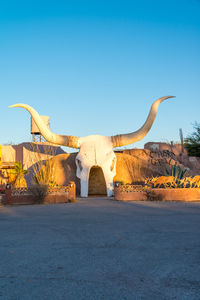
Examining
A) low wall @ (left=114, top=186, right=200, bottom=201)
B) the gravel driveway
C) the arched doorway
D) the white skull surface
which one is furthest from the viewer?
the arched doorway

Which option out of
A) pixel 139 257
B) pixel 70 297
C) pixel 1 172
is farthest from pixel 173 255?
pixel 1 172

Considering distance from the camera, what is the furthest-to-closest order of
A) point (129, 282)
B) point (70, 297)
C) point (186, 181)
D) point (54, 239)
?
point (186, 181)
point (54, 239)
point (129, 282)
point (70, 297)

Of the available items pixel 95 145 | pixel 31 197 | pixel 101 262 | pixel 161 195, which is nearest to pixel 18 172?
pixel 95 145

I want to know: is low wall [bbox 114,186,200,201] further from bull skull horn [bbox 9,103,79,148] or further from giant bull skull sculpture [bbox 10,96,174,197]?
bull skull horn [bbox 9,103,79,148]

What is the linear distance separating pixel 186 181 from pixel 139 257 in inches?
367

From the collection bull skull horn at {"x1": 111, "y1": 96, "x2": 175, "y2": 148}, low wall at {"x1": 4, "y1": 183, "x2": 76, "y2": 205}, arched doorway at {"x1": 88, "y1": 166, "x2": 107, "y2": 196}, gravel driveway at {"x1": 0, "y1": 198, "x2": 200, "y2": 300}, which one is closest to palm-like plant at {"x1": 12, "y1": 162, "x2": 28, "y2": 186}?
arched doorway at {"x1": 88, "y1": 166, "x2": 107, "y2": 196}

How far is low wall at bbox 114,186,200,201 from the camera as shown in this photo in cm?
1087

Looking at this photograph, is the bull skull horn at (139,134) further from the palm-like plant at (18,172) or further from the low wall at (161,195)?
the palm-like plant at (18,172)

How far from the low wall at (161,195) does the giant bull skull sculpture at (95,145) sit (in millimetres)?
1730

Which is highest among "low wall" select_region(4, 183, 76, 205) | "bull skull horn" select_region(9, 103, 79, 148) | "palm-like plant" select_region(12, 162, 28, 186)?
"bull skull horn" select_region(9, 103, 79, 148)

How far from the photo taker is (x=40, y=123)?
13.4 m

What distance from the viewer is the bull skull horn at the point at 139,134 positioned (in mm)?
13430

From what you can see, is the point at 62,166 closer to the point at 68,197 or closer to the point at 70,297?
the point at 68,197

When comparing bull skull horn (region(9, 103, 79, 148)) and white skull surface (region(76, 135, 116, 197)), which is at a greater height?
bull skull horn (region(9, 103, 79, 148))
